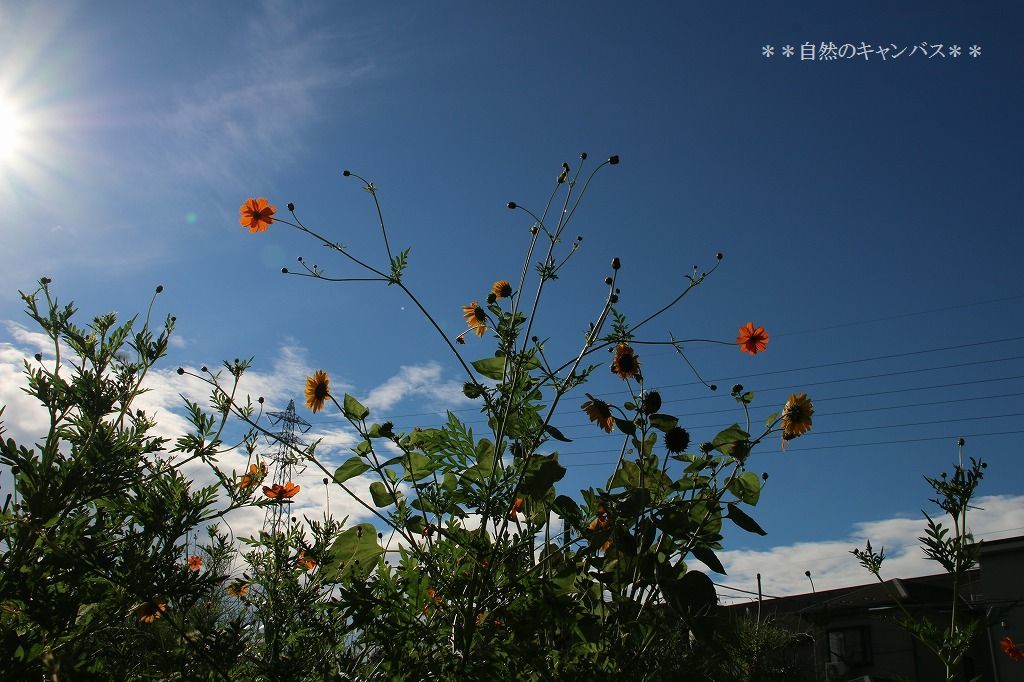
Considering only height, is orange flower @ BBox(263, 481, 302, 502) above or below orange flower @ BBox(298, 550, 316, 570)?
above

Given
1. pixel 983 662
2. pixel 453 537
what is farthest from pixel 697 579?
pixel 983 662

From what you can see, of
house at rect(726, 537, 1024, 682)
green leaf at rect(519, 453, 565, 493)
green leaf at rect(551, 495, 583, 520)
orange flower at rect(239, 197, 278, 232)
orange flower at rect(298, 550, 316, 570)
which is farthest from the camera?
house at rect(726, 537, 1024, 682)

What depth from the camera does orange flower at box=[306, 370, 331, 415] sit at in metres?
2.26

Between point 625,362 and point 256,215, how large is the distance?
61.1 inches

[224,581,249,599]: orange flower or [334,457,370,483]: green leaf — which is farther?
[224,581,249,599]: orange flower

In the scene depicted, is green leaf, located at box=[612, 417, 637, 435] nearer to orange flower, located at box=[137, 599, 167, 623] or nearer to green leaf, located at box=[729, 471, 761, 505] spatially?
green leaf, located at box=[729, 471, 761, 505]

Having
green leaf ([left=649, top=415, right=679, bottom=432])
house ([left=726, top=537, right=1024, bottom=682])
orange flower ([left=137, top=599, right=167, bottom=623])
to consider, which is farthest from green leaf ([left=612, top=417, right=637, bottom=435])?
house ([left=726, top=537, right=1024, bottom=682])

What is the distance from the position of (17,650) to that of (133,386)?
543mm

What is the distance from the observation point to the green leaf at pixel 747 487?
6.19 ft

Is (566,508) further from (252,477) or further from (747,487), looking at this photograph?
(252,477)

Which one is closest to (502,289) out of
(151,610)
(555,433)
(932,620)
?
(555,433)

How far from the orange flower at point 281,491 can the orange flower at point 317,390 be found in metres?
0.27

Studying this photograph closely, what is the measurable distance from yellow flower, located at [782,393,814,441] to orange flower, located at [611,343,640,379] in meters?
0.52

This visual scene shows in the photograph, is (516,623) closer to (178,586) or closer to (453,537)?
(453,537)
